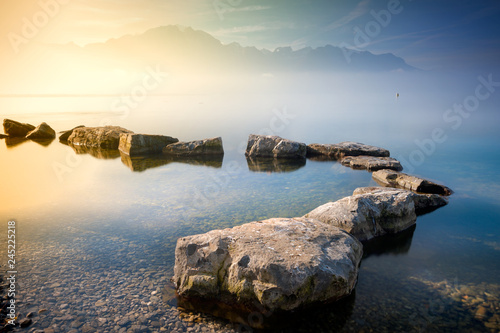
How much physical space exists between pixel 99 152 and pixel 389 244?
87.4ft

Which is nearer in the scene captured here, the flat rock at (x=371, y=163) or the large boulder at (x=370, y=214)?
the large boulder at (x=370, y=214)

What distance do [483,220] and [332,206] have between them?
748 centimetres

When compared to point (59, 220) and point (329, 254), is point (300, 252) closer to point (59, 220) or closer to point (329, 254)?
point (329, 254)

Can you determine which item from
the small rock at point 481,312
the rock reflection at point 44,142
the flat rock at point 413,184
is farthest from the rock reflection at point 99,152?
the small rock at point 481,312

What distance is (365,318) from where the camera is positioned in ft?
25.6

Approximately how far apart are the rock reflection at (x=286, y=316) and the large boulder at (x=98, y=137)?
85.9 ft

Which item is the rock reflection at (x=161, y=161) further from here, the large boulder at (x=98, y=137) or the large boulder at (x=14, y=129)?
the large boulder at (x=14, y=129)

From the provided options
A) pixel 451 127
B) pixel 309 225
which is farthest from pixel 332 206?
pixel 451 127

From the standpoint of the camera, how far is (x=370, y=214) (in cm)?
1235

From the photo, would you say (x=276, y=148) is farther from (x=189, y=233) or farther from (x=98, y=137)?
(x=98, y=137)

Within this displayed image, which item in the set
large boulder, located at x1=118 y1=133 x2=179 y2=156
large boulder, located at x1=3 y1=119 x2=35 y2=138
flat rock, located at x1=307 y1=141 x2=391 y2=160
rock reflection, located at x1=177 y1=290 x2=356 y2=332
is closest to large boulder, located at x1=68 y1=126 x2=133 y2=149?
large boulder, located at x1=118 y1=133 x2=179 y2=156

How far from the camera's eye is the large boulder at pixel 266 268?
25.6ft

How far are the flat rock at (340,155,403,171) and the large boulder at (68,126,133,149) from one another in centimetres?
2244

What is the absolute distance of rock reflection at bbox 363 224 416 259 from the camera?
1126cm
